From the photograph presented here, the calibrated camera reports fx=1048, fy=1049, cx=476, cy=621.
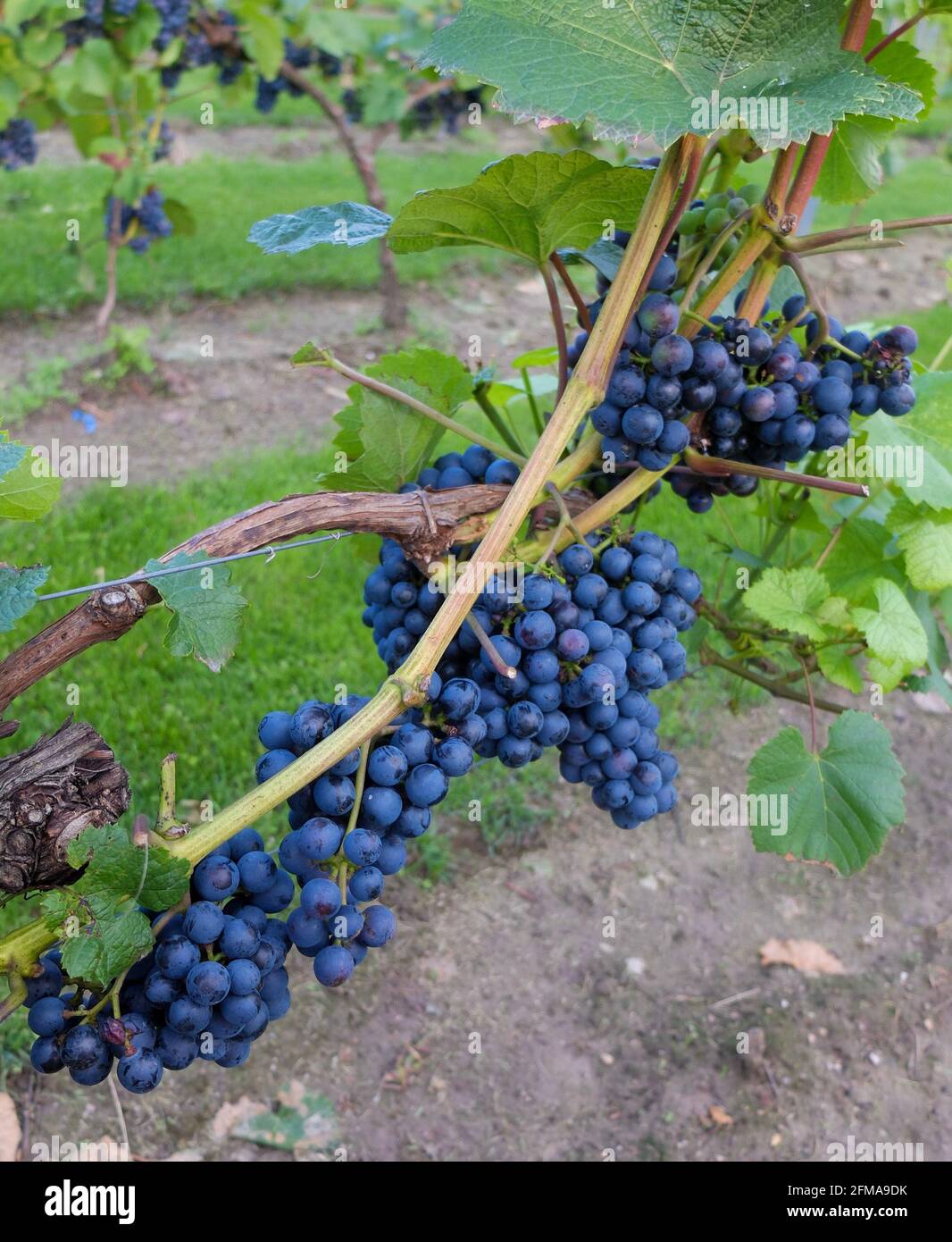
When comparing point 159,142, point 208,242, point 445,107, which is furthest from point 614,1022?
point 208,242

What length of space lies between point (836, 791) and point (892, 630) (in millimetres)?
272

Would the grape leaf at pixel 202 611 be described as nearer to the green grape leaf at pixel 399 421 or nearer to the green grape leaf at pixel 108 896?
the green grape leaf at pixel 108 896

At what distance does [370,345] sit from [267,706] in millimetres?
2901

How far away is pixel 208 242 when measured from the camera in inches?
265

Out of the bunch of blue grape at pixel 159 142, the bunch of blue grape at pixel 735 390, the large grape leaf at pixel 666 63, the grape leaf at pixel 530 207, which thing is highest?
the large grape leaf at pixel 666 63

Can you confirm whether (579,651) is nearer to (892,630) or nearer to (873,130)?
(892,630)

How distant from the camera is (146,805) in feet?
9.49

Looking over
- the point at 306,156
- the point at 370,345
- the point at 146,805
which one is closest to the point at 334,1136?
the point at 146,805

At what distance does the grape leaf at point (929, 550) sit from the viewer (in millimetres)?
1708

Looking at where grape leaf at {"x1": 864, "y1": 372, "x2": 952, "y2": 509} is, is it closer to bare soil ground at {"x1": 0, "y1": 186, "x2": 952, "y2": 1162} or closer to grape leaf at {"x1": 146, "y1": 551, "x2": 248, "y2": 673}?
grape leaf at {"x1": 146, "y1": 551, "x2": 248, "y2": 673}

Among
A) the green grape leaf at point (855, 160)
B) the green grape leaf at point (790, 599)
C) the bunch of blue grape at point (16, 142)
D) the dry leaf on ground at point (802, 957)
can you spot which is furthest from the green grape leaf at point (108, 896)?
the bunch of blue grape at point (16, 142)

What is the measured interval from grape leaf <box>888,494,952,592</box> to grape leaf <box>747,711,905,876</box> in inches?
9.7

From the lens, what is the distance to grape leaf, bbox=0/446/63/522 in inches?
47.3

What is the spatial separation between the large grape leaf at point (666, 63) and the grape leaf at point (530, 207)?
0.10 m
